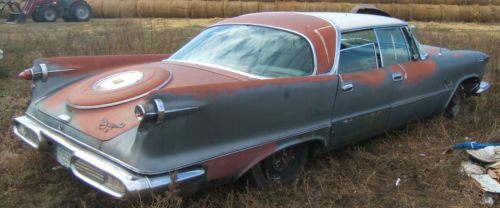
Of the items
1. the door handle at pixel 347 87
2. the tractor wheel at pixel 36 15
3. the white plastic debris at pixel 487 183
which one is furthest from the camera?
the tractor wheel at pixel 36 15

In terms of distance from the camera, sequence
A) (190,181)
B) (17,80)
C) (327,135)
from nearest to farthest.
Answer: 1. (190,181)
2. (327,135)
3. (17,80)

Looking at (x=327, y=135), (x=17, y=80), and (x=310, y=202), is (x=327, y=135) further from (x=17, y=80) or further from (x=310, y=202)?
(x=17, y=80)

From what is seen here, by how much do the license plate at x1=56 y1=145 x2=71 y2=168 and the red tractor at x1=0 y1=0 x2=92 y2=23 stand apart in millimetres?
15659

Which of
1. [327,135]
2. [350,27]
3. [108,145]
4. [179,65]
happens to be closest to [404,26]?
[350,27]

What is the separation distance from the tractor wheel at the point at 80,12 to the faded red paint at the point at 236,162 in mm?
16913

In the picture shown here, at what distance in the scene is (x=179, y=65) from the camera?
4.38 metres

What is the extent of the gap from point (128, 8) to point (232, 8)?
4.14 metres

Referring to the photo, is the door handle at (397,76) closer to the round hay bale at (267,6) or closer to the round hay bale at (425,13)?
the round hay bale at (267,6)

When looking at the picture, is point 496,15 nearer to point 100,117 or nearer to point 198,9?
point 198,9

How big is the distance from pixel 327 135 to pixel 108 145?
1732mm

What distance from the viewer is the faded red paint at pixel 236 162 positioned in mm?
3324

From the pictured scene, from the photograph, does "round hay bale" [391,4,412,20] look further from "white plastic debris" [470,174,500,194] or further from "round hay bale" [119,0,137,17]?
"white plastic debris" [470,174,500,194]

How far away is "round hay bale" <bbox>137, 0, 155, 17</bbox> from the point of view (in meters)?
20.3

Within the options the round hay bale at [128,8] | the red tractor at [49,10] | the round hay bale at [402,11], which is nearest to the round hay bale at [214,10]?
the round hay bale at [128,8]
